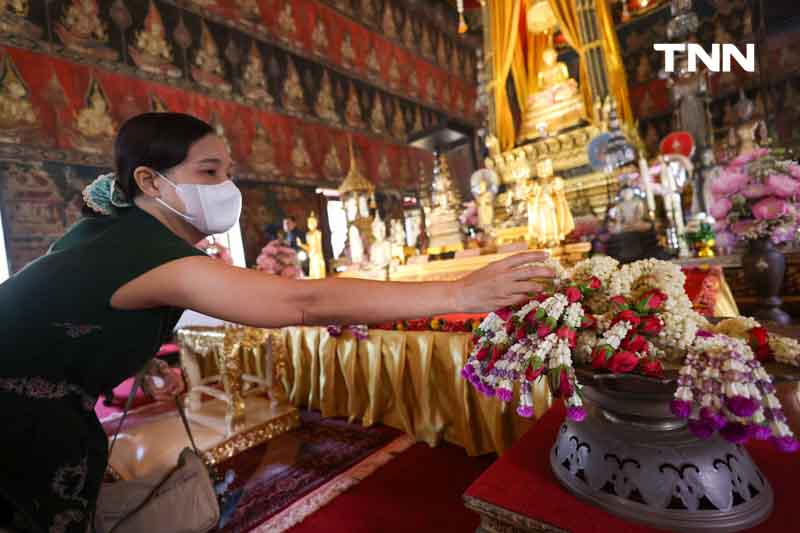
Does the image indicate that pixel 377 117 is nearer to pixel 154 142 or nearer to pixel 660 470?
pixel 154 142

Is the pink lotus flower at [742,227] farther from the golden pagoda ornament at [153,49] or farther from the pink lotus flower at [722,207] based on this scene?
the golden pagoda ornament at [153,49]

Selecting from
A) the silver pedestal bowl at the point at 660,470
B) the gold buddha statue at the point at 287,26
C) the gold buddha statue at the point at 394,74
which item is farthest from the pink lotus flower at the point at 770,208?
the gold buddha statue at the point at 394,74

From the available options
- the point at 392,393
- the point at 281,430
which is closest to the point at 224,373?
the point at 281,430

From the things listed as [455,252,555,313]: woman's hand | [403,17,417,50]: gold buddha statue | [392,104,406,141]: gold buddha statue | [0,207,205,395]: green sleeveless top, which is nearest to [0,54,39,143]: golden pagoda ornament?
[0,207,205,395]: green sleeveless top

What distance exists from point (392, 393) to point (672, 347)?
2.13 metres

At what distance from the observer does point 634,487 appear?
0.69 metres

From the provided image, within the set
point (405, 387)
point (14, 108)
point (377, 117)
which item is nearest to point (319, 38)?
point (377, 117)

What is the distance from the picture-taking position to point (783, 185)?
90.6 inches

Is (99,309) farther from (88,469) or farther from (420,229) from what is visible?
(420,229)

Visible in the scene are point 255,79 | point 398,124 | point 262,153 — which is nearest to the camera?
point 262,153

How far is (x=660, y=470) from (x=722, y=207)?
275 cm

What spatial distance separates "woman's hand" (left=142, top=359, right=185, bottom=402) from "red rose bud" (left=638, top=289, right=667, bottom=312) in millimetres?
1463

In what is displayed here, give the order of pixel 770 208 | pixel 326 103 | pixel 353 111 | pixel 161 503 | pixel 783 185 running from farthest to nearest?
pixel 353 111 < pixel 326 103 < pixel 770 208 < pixel 783 185 < pixel 161 503

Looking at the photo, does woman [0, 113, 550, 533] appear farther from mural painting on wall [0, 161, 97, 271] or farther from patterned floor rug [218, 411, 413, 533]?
mural painting on wall [0, 161, 97, 271]
